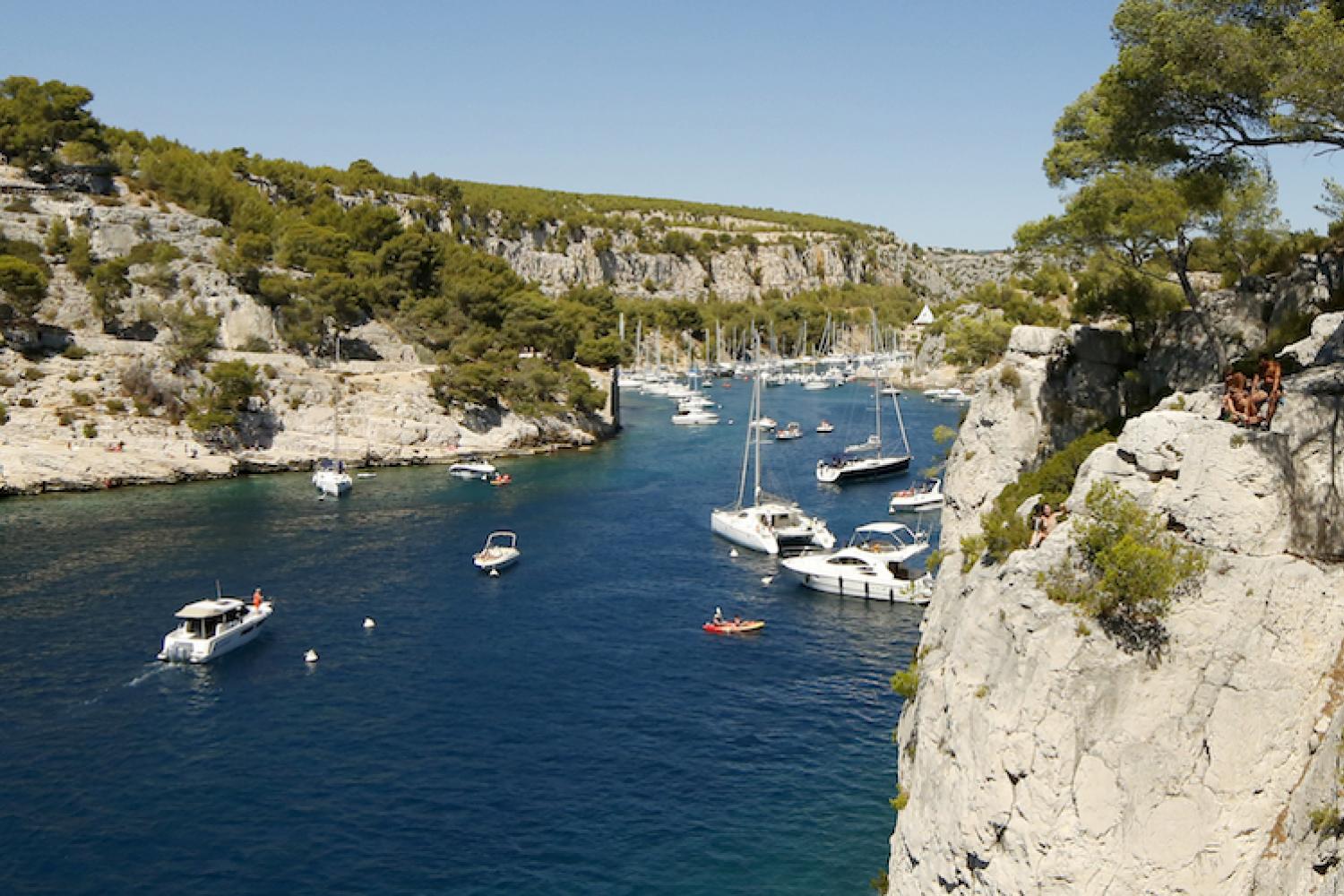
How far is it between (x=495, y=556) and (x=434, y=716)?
73.2ft

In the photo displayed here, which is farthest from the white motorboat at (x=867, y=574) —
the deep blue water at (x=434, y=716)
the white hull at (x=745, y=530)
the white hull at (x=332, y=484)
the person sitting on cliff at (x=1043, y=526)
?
the white hull at (x=332, y=484)

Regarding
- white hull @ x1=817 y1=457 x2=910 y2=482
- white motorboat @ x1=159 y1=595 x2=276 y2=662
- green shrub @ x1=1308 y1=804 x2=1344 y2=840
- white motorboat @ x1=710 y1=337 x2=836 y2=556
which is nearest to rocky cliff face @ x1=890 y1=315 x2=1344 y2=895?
green shrub @ x1=1308 y1=804 x2=1344 y2=840

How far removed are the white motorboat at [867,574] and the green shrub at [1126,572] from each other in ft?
116

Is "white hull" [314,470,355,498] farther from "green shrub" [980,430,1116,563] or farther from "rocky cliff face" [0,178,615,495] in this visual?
"green shrub" [980,430,1116,563]

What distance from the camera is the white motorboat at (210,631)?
46.7 meters

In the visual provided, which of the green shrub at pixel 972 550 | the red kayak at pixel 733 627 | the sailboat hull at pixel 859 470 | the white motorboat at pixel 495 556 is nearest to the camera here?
the green shrub at pixel 972 550

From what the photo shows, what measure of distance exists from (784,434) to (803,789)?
82.6m

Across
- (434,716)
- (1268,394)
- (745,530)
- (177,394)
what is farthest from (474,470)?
(1268,394)

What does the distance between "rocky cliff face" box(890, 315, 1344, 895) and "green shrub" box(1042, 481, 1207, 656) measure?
0.28 meters

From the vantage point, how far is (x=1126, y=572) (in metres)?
18.6

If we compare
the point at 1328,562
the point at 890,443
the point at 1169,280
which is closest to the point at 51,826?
the point at 1328,562

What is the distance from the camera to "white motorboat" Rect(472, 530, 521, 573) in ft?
205

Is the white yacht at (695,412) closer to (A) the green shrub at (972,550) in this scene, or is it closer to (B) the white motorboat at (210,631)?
(B) the white motorboat at (210,631)

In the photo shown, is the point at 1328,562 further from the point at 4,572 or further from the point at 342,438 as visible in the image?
the point at 342,438
